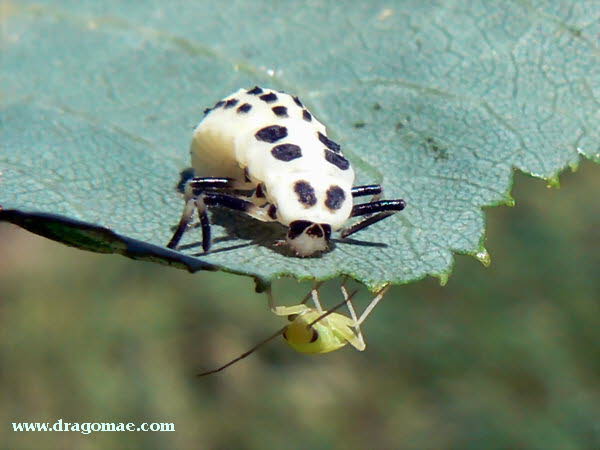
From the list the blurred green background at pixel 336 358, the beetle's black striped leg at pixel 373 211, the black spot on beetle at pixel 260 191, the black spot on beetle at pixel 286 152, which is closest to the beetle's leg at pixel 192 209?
the black spot on beetle at pixel 260 191

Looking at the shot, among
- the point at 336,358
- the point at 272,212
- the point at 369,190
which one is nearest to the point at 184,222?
the point at 272,212

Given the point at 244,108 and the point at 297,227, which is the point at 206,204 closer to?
the point at 297,227

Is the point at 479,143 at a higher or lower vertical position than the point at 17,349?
higher

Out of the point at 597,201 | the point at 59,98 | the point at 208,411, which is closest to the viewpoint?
the point at 59,98

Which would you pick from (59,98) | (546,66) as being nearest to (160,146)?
(59,98)

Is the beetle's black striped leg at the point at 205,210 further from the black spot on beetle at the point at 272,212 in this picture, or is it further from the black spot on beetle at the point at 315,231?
the black spot on beetle at the point at 315,231

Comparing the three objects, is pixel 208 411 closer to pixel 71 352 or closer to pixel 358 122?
pixel 71 352
